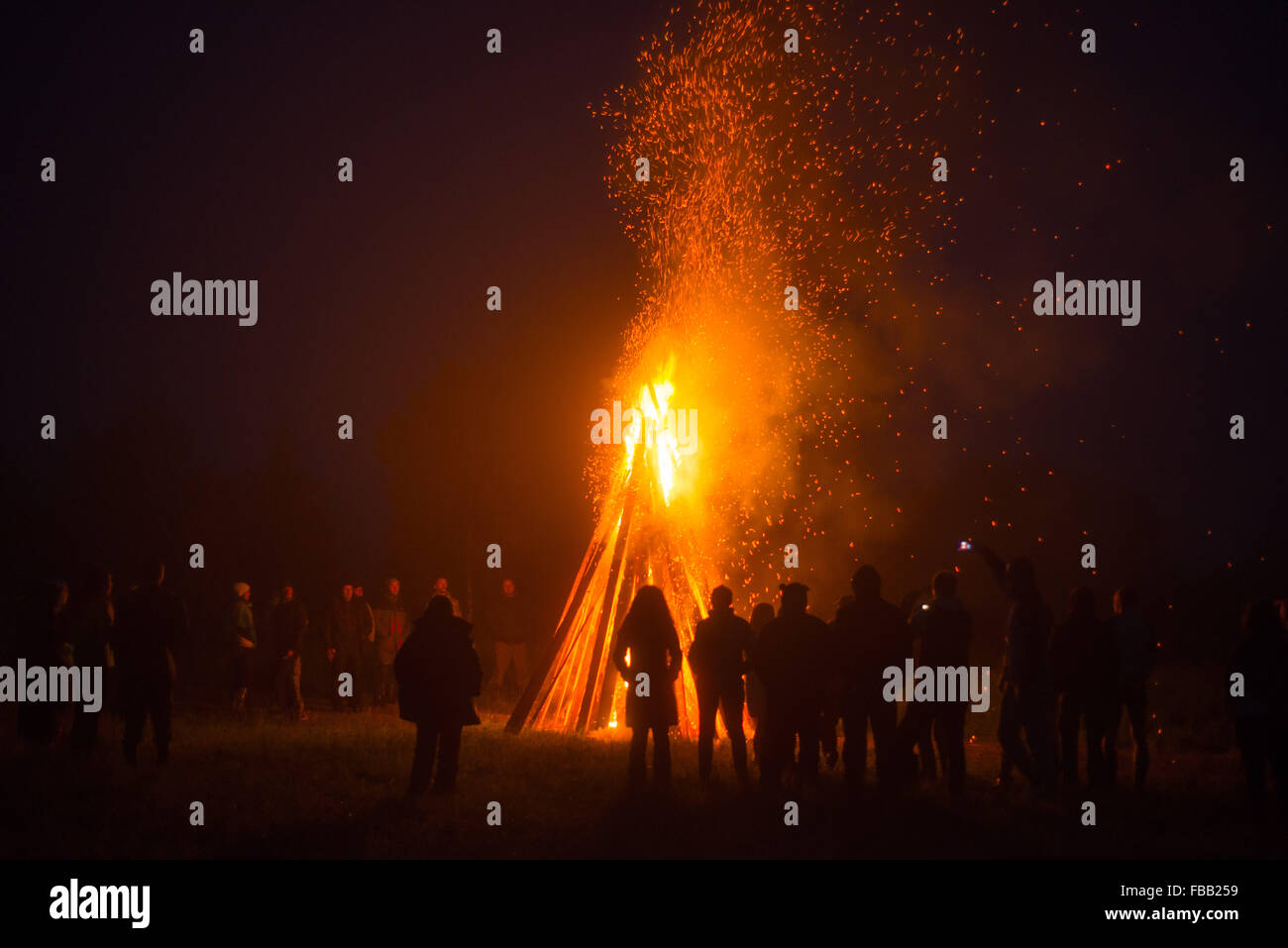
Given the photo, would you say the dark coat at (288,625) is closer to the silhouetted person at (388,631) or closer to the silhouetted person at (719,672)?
the silhouetted person at (388,631)

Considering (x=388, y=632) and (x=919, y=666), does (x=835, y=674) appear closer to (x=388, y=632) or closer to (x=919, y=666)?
(x=919, y=666)

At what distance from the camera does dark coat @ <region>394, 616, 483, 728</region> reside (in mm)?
9234

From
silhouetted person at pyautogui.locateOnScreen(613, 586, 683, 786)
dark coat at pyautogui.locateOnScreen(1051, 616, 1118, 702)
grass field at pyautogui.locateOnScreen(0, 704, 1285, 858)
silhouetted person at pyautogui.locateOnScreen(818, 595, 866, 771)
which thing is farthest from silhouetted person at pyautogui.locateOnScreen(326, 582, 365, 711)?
dark coat at pyautogui.locateOnScreen(1051, 616, 1118, 702)

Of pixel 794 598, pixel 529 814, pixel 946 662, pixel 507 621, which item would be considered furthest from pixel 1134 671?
pixel 507 621

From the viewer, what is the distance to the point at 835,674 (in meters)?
9.67

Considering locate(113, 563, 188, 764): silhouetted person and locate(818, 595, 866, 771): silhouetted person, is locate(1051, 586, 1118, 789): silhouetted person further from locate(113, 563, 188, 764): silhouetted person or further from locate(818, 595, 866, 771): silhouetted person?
locate(113, 563, 188, 764): silhouetted person

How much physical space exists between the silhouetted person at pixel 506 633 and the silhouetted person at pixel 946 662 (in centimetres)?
953

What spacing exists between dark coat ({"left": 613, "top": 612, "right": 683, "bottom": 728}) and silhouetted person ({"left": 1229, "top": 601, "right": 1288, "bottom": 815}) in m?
4.65

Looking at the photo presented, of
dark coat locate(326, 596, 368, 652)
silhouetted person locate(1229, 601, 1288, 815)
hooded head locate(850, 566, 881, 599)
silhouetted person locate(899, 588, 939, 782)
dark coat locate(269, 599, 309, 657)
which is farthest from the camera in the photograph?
dark coat locate(326, 596, 368, 652)

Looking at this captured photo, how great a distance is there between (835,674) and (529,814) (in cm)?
293

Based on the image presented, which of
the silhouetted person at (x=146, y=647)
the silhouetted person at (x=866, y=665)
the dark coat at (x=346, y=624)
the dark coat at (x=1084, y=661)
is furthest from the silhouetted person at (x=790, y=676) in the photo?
the dark coat at (x=346, y=624)

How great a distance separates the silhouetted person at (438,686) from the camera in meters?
9.24
